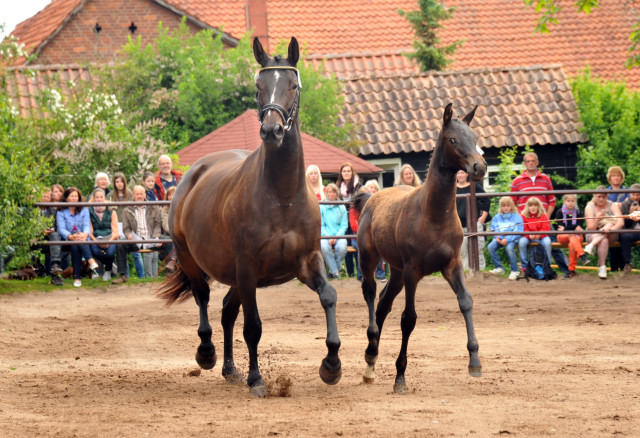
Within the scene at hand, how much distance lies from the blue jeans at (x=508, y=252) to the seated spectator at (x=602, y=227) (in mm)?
1110

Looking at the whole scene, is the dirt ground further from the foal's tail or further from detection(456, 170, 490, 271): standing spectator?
detection(456, 170, 490, 271): standing spectator

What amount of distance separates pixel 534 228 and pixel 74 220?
7334 millimetres

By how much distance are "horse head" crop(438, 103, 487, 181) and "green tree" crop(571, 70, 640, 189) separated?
468 inches

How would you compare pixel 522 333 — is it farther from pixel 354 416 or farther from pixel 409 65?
pixel 409 65

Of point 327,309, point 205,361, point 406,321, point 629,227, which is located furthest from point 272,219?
point 629,227

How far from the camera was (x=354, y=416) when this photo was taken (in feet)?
20.2

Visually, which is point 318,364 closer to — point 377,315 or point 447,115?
Result: point 377,315

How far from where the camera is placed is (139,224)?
52.5 feet

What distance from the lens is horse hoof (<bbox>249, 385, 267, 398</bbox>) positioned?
7.16 metres

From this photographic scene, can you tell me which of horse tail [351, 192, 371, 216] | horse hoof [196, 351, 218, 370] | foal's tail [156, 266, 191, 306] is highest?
horse tail [351, 192, 371, 216]

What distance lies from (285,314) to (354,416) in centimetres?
651

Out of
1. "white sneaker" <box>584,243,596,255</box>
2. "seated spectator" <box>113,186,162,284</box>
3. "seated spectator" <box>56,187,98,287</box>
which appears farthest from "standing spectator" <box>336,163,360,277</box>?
"seated spectator" <box>56,187,98,287</box>

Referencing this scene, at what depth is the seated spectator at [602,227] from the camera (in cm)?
1483

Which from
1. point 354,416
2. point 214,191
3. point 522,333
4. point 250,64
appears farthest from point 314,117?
point 354,416
